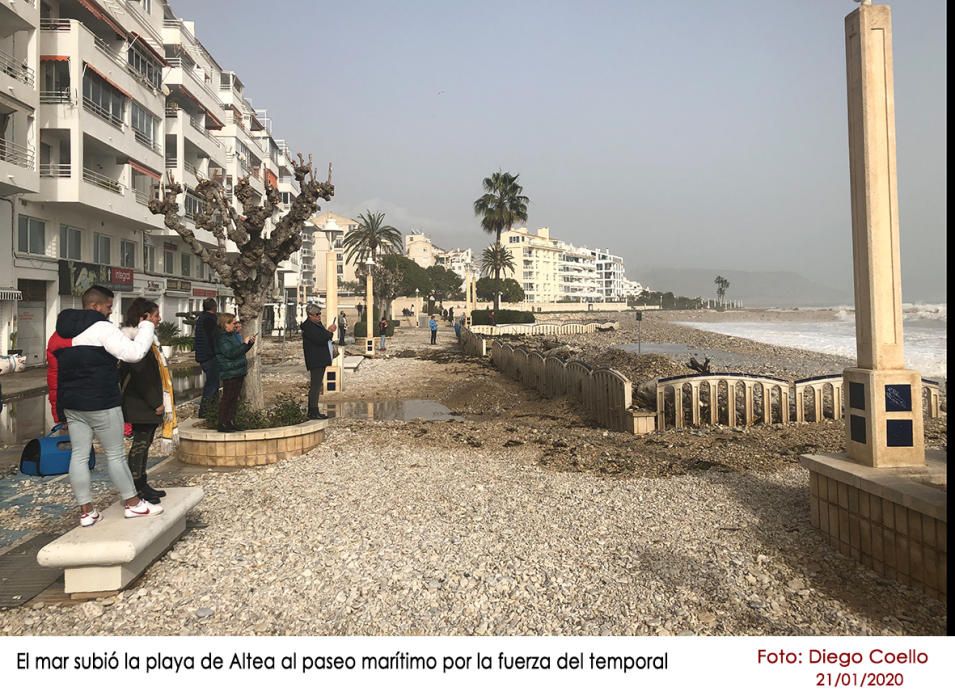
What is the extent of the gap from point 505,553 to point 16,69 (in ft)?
79.1

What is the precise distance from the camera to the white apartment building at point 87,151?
64.4ft

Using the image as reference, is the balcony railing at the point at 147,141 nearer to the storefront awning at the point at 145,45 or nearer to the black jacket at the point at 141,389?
the storefront awning at the point at 145,45

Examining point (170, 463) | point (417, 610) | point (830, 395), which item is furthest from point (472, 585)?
point (830, 395)

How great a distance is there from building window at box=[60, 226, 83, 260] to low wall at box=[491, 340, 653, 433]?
60.3 ft

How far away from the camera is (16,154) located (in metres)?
19.4

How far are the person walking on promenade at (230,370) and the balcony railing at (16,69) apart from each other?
19.1 metres

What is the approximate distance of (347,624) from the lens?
3164 millimetres

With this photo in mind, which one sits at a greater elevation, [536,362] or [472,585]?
[536,362]

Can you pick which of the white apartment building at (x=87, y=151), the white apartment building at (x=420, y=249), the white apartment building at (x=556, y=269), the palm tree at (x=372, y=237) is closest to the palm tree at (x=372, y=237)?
the palm tree at (x=372, y=237)

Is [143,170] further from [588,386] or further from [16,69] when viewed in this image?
[588,386]

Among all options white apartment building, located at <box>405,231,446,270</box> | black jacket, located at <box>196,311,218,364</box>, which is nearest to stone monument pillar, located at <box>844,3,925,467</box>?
black jacket, located at <box>196,311,218,364</box>
